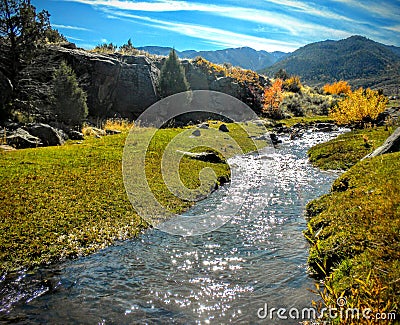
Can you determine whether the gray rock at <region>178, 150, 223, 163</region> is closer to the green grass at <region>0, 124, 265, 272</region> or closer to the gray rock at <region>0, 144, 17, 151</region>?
the green grass at <region>0, 124, 265, 272</region>

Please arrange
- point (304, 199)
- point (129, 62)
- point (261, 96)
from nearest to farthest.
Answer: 1. point (304, 199)
2. point (129, 62)
3. point (261, 96)

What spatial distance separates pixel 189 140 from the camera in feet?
91.1

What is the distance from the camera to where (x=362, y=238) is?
748 cm

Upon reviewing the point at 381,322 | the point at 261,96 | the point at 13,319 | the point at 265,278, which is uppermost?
the point at 261,96

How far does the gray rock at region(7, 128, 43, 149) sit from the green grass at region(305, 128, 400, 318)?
1720 centimetres

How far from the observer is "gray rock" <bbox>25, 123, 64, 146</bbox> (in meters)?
22.1

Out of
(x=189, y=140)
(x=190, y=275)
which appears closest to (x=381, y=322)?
(x=190, y=275)

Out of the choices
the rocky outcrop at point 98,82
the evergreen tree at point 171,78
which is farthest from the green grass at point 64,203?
the evergreen tree at point 171,78

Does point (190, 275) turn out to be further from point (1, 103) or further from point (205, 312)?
point (1, 103)

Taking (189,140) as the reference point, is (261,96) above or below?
above

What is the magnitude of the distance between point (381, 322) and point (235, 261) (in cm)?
505

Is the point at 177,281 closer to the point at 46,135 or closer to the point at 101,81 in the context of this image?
the point at 46,135

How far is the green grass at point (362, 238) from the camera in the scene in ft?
16.8

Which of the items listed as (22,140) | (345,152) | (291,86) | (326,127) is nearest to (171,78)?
(326,127)
